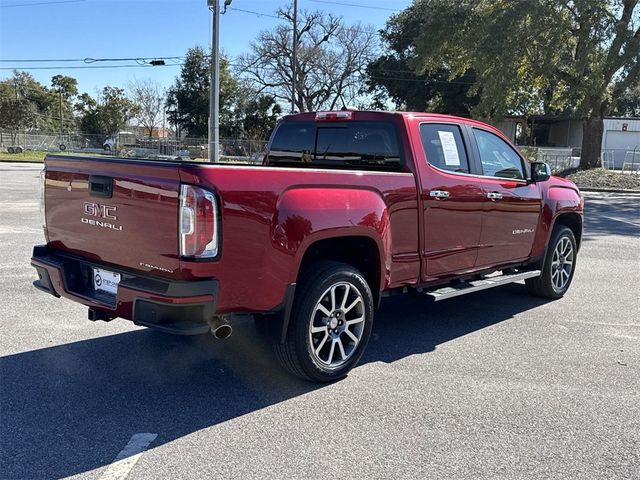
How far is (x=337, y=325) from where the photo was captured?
4.25 metres

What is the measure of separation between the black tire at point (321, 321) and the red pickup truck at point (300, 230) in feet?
Result: 0.03

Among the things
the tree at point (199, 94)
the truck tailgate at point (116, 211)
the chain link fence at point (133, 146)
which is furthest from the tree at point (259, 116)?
the truck tailgate at point (116, 211)

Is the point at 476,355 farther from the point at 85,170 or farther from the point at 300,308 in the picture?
the point at 85,170

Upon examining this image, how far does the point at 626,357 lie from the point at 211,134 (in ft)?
61.0

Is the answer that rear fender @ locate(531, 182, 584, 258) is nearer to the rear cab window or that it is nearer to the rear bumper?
the rear cab window

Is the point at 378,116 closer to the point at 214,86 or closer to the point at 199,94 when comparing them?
the point at 214,86

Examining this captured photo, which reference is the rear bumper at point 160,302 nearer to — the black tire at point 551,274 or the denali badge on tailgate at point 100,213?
the denali badge on tailgate at point 100,213

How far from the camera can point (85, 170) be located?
3.94 metres

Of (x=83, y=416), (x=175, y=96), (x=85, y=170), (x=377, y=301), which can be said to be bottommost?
(x=83, y=416)

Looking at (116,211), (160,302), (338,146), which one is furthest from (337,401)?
(338,146)

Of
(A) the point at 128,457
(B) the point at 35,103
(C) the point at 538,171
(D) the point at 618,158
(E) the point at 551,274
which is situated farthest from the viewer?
(B) the point at 35,103

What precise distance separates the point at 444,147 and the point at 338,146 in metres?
0.94

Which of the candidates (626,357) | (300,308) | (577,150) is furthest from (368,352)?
(577,150)

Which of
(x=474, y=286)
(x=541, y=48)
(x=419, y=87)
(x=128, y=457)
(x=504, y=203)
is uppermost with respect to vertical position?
(x=419, y=87)
